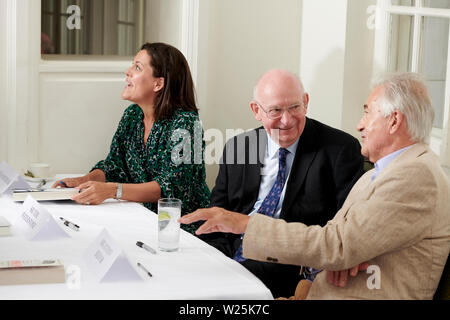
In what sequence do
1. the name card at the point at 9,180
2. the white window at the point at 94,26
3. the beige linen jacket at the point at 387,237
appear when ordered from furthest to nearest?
1. the white window at the point at 94,26
2. the name card at the point at 9,180
3. the beige linen jacket at the point at 387,237

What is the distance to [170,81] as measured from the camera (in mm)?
2781

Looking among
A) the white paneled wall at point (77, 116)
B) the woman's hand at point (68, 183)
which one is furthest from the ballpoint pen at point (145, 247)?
the white paneled wall at point (77, 116)

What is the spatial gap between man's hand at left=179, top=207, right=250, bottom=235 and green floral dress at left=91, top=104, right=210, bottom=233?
956 mm

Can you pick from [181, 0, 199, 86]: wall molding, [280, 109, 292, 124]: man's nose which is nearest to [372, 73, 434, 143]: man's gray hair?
[280, 109, 292, 124]: man's nose

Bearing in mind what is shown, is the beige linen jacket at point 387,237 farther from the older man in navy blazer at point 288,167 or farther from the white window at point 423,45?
the white window at point 423,45

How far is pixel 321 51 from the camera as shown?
10.3 ft

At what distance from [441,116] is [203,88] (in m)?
1.27

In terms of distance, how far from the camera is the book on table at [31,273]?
1.38 meters

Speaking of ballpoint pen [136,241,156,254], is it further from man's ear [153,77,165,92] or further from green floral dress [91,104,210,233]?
man's ear [153,77,165,92]

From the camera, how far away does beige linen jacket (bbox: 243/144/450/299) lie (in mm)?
1504

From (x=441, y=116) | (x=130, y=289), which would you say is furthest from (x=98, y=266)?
(x=441, y=116)

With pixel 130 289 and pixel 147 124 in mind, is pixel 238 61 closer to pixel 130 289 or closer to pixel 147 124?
pixel 147 124

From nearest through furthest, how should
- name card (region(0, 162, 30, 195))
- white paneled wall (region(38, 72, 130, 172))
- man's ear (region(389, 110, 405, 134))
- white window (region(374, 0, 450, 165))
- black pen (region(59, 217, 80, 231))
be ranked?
man's ear (region(389, 110, 405, 134))
black pen (region(59, 217, 80, 231))
name card (region(0, 162, 30, 195))
white window (region(374, 0, 450, 165))
white paneled wall (region(38, 72, 130, 172))

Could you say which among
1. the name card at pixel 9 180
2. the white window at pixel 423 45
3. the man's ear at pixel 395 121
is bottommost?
the name card at pixel 9 180
